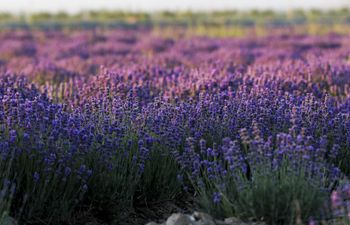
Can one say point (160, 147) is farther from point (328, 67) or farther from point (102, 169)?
point (328, 67)

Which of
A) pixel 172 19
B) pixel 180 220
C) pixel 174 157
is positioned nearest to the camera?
pixel 180 220

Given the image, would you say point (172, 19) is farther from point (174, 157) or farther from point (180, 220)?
point (180, 220)

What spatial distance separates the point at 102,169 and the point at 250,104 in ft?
4.50

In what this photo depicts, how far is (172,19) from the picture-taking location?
32844 millimetres

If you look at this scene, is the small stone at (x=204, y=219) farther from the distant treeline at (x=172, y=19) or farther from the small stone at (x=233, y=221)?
the distant treeline at (x=172, y=19)

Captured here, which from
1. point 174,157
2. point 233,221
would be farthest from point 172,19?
point 233,221

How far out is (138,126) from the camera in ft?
14.9

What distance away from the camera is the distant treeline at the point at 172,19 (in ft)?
95.3

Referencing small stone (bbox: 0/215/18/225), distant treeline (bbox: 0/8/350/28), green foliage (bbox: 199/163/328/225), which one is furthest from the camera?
distant treeline (bbox: 0/8/350/28)

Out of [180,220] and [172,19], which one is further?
[172,19]

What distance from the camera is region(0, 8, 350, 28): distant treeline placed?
29047mm

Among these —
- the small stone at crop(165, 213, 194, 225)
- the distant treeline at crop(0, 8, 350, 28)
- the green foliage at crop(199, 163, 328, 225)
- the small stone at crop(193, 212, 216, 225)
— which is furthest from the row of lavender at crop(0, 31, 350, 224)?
the distant treeline at crop(0, 8, 350, 28)

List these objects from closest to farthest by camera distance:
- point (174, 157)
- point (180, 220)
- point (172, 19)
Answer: point (180, 220) < point (174, 157) < point (172, 19)

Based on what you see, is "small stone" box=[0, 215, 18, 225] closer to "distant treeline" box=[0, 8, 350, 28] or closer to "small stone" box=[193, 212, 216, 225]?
"small stone" box=[193, 212, 216, 225]
